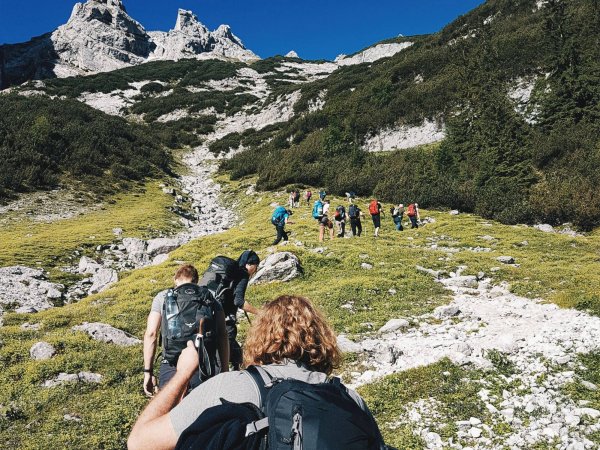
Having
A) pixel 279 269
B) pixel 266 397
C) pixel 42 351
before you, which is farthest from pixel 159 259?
pixel 266 397

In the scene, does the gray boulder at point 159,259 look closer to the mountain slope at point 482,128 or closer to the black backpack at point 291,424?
the black backpack at point 291,424

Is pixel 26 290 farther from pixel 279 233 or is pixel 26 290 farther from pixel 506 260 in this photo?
pixel 506 260

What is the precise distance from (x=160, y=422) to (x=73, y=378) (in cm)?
727

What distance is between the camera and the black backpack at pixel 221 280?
5.64 m

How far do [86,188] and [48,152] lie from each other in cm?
656

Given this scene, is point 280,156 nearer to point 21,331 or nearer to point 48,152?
point 48,152

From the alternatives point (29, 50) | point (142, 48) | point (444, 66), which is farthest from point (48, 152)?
point (142, 48)

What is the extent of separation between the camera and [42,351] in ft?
29.9

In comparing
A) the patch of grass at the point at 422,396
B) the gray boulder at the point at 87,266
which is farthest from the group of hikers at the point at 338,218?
the patch of grass at the point at 422,396

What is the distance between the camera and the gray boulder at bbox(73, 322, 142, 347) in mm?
10016

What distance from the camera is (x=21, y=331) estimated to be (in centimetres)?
1073

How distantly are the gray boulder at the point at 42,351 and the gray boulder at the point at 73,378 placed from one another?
1.03m

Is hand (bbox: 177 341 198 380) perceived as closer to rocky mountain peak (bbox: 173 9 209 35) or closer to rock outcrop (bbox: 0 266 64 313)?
rock outcrop (bbox: 0 266 64 313)

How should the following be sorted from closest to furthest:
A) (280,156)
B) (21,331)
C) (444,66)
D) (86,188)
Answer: (21,331)
(86,188)
(280,156)
(444,66)
